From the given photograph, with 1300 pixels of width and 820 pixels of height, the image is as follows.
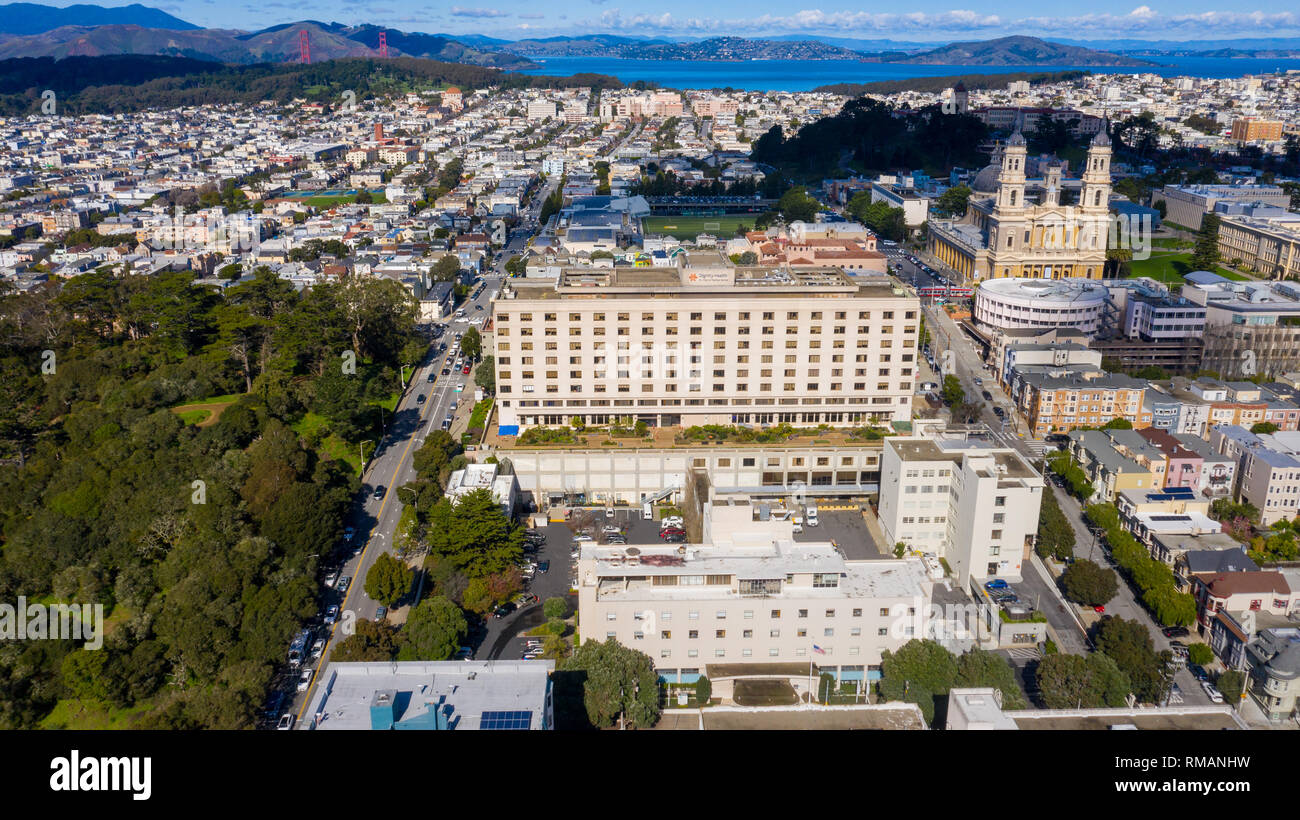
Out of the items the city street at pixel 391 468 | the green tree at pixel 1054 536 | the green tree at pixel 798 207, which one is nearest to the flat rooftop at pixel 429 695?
the city street at pixel 391 468

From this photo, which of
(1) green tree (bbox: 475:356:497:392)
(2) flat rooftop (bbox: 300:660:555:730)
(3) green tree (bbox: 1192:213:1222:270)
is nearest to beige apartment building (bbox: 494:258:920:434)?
(1) green tree (bbox: 475:356:497:392)

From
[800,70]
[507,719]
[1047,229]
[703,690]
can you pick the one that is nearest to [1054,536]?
[703,690]

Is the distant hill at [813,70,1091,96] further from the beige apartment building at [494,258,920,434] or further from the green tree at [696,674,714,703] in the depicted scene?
the green tree at [696,674,714,703]

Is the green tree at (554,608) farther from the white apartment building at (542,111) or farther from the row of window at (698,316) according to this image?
the white apartment building at (542,111)
